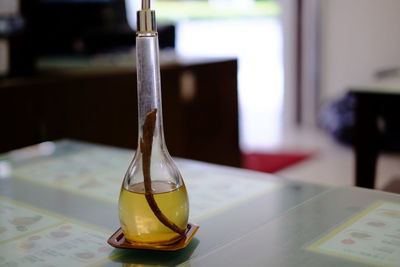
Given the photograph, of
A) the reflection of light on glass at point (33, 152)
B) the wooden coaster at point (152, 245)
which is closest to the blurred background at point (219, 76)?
the reflection of light on glass at point (33, 152)

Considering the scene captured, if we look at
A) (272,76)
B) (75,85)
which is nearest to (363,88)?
(75,85)

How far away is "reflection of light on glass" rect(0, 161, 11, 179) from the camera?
105 cm

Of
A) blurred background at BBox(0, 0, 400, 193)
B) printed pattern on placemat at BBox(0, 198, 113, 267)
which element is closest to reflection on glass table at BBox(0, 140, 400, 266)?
printed pattern on placemat at BBox(0, 198, 113, 267)

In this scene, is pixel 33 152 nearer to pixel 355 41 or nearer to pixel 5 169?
pixel 5 169

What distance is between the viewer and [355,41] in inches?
175

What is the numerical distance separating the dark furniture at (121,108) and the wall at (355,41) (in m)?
1.83

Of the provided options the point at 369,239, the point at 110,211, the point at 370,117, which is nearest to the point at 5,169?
the point at 110,211

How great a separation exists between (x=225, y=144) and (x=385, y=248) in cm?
219

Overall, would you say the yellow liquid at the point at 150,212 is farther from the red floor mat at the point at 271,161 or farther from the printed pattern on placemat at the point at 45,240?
the red floor mat at the point at 271,161

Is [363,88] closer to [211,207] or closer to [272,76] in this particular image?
[211,207]

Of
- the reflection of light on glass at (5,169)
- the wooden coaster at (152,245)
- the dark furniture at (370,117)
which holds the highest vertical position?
the wooden coaster at (152,245)

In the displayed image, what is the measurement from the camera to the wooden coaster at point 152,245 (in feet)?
2.13

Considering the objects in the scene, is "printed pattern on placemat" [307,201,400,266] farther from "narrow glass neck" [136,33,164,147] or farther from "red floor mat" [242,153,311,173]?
"red floor mat" [242,153,311,173]

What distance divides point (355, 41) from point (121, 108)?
274 cm
